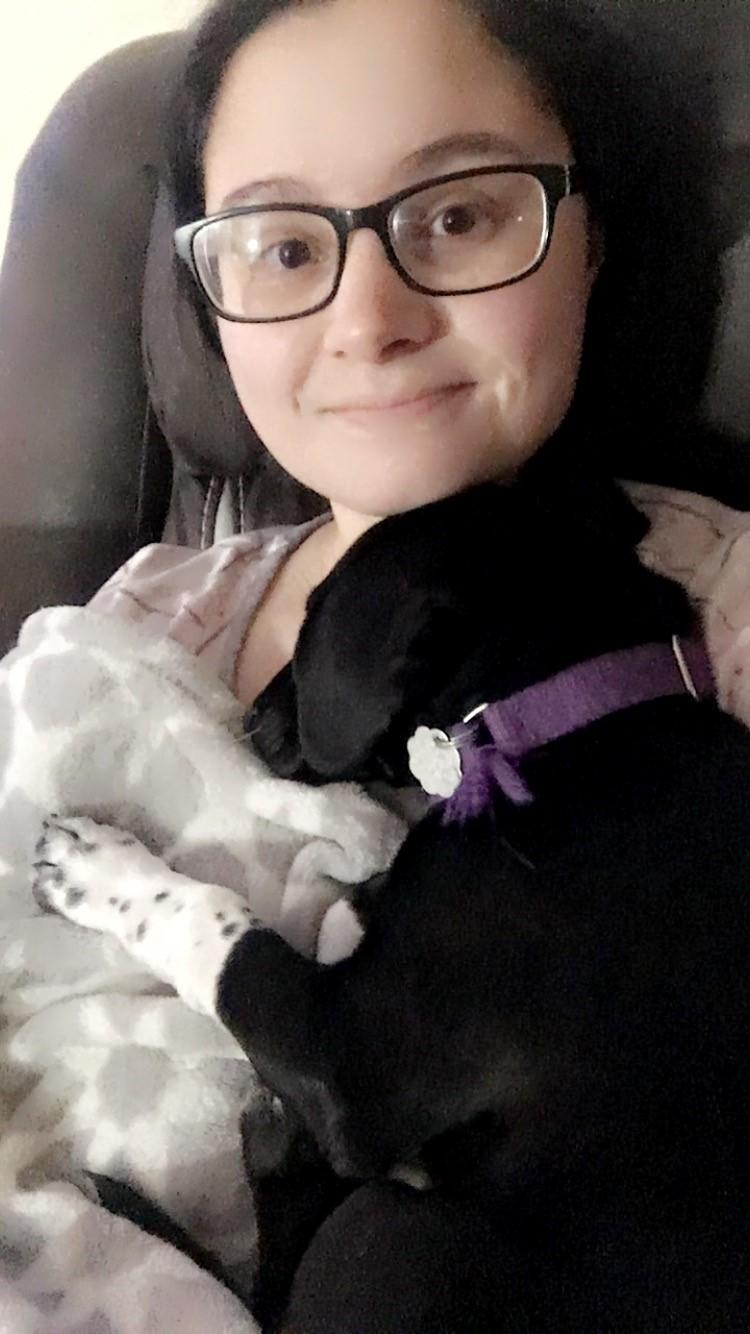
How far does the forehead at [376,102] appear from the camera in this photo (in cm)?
102

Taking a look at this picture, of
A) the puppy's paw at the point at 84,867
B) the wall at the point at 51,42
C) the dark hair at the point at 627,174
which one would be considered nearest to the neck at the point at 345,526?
the dark hair at the point at 627,174

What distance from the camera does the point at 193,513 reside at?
1.63 meters

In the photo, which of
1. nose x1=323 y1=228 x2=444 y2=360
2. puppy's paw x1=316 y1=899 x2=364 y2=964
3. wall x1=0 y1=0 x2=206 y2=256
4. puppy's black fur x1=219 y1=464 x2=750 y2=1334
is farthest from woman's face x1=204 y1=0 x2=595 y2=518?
wall x1=0 y1=0 x2=206 y2=256

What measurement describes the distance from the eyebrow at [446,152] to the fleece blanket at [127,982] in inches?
17.1

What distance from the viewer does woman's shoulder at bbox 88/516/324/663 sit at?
1.31m

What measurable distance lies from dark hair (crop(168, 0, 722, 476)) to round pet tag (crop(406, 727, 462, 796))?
0.41 m

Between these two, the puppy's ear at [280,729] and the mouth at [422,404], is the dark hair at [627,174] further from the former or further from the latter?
the puppy's ear at [280,729]

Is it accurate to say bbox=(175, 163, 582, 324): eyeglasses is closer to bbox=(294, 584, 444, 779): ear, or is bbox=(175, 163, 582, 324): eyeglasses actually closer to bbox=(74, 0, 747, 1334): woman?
bbox=(74, 0, 747, 1334): woman

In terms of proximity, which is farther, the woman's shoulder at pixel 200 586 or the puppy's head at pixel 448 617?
the woman's shoulder at pixel 200 586

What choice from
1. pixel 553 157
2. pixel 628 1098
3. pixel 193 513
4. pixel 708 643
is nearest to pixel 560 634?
pixel 708 643

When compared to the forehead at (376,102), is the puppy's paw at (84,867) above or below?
below

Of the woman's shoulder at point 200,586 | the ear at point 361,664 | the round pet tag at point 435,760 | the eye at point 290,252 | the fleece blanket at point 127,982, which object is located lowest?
the fleece blanket at point 127,982

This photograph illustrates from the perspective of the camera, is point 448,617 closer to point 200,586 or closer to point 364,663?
point 364,663

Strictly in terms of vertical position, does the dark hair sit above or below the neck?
above
